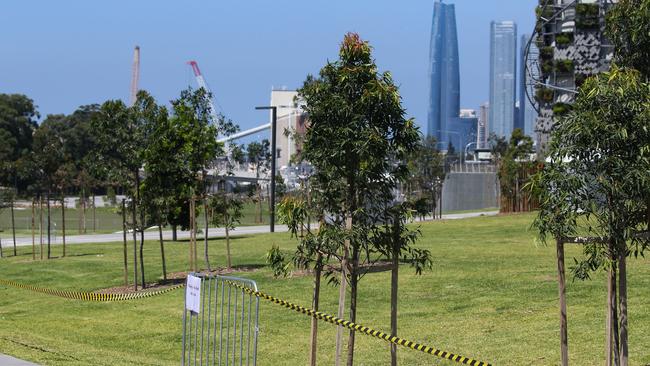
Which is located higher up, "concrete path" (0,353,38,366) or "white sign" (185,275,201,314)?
"white sign" (185,275,201,314)

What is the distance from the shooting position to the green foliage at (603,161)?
9688mm

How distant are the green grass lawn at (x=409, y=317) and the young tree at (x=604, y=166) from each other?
10.9 ft

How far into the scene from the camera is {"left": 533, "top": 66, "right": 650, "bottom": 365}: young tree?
31.8 ft

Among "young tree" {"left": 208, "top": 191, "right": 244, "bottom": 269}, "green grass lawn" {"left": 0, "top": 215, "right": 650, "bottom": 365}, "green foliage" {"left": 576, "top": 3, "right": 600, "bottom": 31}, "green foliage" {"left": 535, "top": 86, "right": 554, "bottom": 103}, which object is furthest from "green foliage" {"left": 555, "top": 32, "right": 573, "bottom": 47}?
"young tree" {"left": 208, "top": 191, "right": 244, "bottom": 269}

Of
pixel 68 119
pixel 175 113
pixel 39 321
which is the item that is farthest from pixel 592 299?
pixel 68 119

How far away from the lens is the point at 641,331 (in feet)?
47.1

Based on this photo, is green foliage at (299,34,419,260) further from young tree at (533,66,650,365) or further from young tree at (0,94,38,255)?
young tree at (0,94,38,255)

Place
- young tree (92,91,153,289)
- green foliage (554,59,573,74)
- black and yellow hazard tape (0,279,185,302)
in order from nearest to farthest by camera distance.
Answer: black and yellow hazard tape (0,279,185,302) → young tree (92,91,153,289) → green foliage (554,59,573,74)

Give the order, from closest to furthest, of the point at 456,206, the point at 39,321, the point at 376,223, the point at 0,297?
the point at 376,223, the point at 39,321, the point at 0,297, the point at 456,206

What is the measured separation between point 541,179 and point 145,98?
18956 millimetres

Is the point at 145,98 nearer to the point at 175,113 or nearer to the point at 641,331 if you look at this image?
the point at 175,113

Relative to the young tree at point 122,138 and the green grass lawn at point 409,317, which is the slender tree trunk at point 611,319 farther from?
the young tree at point 122,138

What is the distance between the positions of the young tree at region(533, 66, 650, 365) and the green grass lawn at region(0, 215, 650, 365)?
334 cm

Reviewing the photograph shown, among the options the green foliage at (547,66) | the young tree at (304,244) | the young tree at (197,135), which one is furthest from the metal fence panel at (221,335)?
the green foliage at (547,66)
